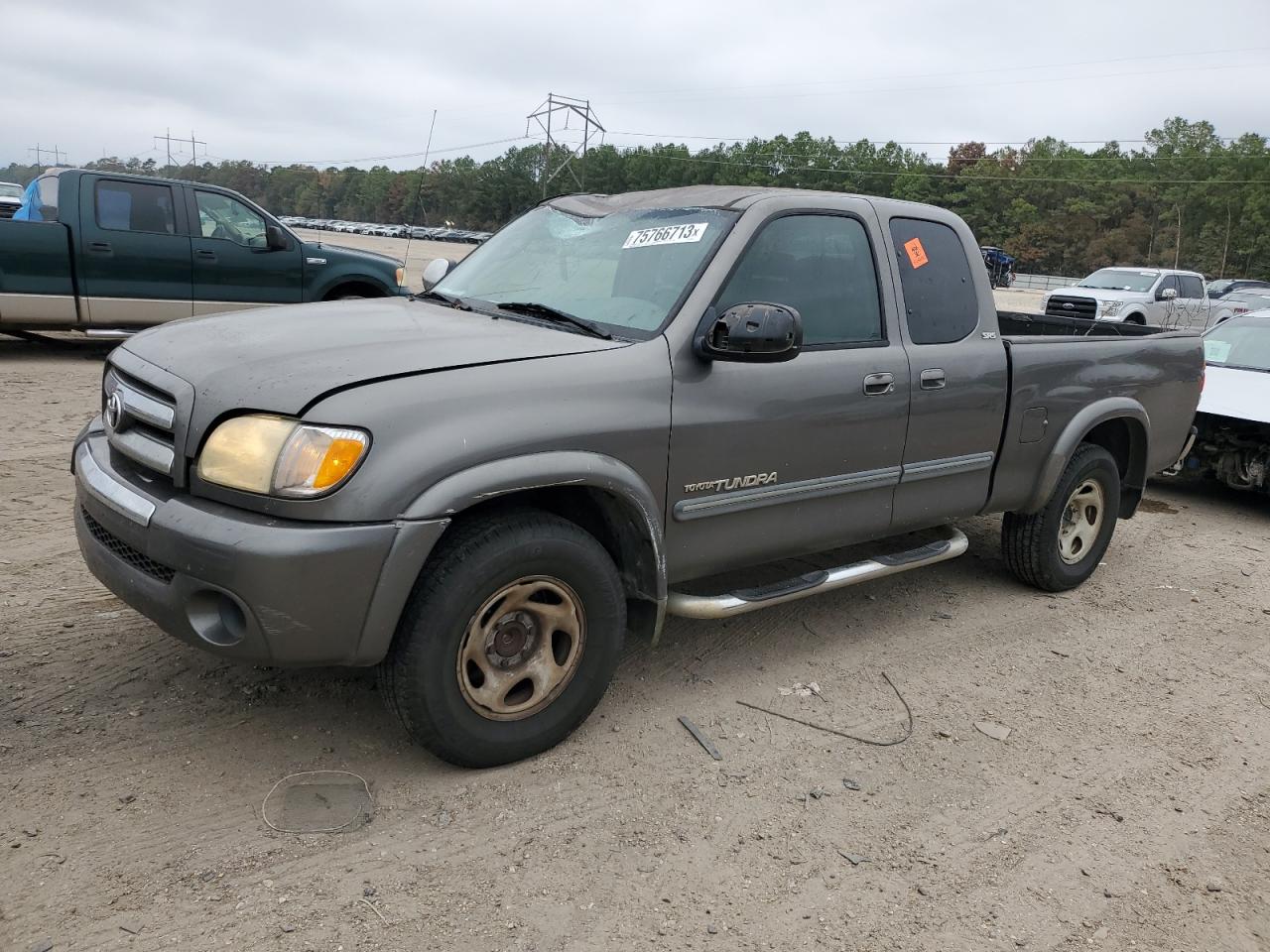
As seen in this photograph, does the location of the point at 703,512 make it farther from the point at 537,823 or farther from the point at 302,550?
the point at 302,550

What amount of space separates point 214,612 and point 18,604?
1.85 meters

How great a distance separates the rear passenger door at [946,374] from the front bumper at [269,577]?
230 cm

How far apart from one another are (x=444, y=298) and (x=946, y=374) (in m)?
2.15

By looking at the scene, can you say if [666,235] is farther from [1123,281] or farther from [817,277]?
[1123,281]

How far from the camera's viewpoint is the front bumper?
2.60m

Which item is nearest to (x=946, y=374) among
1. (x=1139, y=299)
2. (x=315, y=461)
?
(x=315, y=461)

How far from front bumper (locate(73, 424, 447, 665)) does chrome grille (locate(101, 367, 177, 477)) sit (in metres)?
0.12

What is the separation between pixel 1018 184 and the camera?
94562mm

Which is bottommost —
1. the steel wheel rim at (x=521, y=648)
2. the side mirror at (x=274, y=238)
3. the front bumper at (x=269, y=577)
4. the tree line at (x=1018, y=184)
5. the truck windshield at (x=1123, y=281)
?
the steel wheel rim at (x=521, y=648)

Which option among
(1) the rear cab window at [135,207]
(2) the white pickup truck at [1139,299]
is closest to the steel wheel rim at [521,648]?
(1) the rear cab window at [135,207]

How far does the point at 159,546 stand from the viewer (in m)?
2.73

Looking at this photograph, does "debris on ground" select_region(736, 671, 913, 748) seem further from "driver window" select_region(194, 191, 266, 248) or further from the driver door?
"driver window" select_region(194, 191, 266, 248)

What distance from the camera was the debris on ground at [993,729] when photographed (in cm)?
370

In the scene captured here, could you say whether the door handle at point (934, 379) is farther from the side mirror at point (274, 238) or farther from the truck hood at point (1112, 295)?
the truck hood at point (1112, 295)
